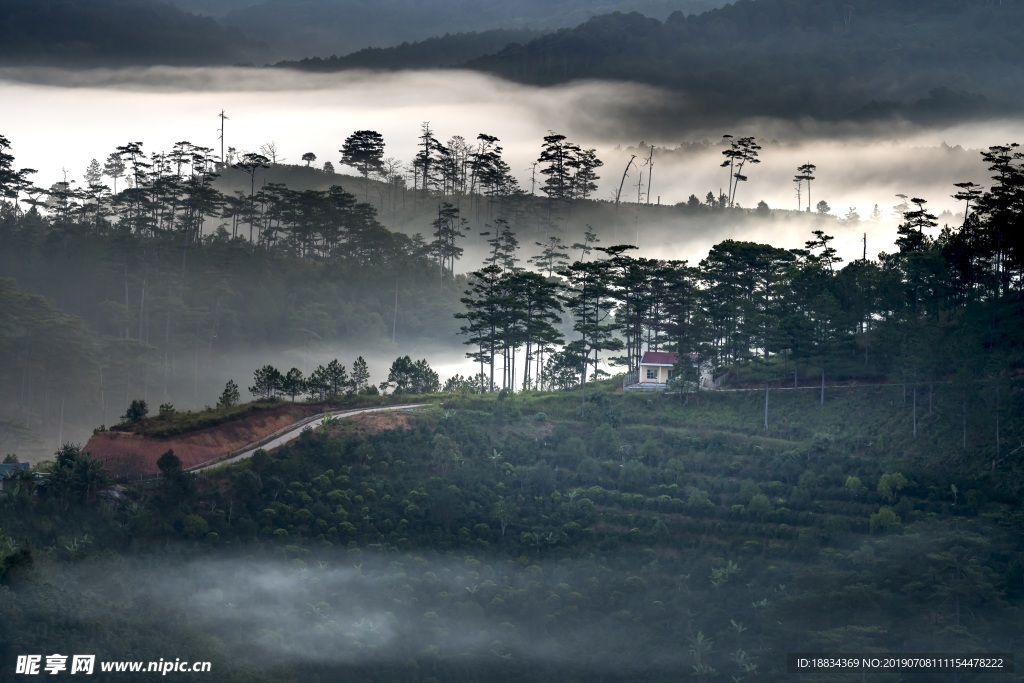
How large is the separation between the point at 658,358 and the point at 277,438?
86.8 ft

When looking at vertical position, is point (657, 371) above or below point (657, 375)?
above

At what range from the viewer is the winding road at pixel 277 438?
233ft

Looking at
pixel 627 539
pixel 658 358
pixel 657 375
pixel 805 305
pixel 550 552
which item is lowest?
pixel 550 552

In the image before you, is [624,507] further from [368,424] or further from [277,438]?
[277,438]

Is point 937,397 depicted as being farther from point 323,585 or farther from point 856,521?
point 323,585

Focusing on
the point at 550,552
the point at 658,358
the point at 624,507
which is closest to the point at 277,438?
the point at 550,552

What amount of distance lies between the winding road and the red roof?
15.6 m

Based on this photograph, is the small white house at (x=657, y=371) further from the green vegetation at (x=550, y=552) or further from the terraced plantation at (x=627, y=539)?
the green vegetation at (x=550, y=552)

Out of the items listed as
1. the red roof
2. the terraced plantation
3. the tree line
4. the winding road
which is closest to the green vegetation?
the terraced plantation

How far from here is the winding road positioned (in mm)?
71125

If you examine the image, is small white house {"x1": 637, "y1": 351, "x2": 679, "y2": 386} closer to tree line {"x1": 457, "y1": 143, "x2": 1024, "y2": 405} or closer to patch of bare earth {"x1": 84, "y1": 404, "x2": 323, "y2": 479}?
tree line {"x1": 457, "y1": 143, "x2": 1024, "y2": 405}

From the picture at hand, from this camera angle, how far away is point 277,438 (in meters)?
74.6

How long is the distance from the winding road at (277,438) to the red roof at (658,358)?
615 inches

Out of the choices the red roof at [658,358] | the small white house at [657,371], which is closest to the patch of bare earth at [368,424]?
the small white house at [657,371]
